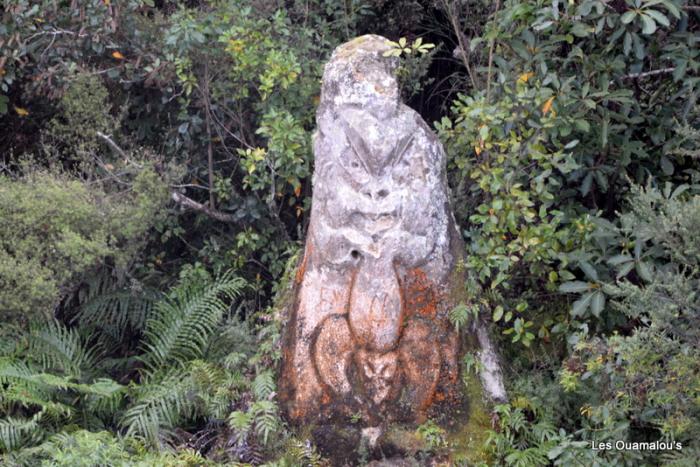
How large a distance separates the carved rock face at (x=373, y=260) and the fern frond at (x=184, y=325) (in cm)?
130

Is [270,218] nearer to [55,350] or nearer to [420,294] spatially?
[55,350]

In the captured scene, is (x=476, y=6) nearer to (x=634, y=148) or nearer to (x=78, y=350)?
(x=634, y=148)

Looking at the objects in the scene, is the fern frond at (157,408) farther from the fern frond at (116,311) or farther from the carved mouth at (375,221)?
the carved mouth at (375,221)

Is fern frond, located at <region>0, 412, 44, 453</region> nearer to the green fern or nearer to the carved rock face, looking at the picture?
the green fern

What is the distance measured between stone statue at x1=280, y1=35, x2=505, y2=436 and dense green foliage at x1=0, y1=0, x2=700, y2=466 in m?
0.24

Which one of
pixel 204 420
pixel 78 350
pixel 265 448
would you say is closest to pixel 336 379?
pixel 265 448

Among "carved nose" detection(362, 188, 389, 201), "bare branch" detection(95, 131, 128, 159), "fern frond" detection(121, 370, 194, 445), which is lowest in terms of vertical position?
"fern frond" detection(121, 370, 194, 445)

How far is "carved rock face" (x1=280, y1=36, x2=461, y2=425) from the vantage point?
5598 millimetres

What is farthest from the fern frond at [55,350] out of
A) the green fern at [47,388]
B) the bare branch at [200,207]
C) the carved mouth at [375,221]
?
the carved mouth at [375,221]

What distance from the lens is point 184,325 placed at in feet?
22.7

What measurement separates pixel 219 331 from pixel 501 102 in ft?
9.11

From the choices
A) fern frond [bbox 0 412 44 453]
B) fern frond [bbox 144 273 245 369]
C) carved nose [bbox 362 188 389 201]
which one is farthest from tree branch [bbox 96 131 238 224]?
carved nose [bbox 362 188 389 201]

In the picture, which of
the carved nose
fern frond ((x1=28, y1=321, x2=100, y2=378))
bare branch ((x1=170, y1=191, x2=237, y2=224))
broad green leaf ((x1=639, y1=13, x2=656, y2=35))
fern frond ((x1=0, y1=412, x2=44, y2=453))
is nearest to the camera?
broad green leaf ((x1=639, y1=13, x2=656, y2=35))

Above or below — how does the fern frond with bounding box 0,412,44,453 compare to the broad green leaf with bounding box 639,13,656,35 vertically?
below
